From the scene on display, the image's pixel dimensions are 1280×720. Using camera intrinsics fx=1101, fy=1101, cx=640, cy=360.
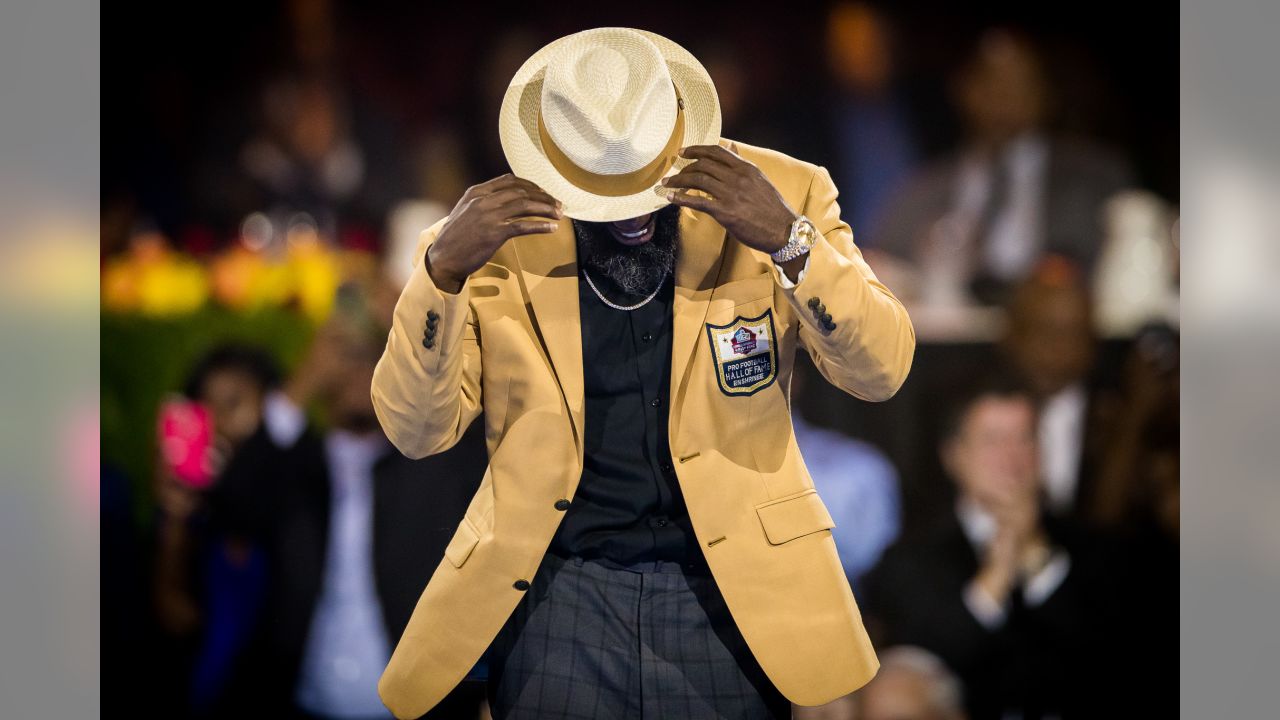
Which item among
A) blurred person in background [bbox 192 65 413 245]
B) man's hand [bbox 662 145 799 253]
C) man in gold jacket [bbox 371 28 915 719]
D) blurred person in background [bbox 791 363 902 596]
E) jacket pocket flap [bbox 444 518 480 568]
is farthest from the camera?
blurred person in background [bbox 192 65 413 245]

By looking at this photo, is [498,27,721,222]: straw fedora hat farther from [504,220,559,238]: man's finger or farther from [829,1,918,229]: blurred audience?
[829,1,918,229]: blurred audience

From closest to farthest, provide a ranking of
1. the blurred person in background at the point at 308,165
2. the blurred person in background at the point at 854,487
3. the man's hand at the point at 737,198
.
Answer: the man's hand at the point at 737,198
the blurred person in background at the point at 854,487
the blurred person in background at the point at 308,165

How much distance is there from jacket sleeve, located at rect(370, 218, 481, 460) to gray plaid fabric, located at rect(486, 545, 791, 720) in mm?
350

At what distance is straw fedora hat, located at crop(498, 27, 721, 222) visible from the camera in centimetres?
195

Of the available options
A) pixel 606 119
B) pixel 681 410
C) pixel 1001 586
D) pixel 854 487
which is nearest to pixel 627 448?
pixel 681 410

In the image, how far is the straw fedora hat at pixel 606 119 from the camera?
195 cm

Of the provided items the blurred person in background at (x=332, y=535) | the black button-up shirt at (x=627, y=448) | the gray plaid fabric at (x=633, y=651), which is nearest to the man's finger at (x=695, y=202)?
the black button-up shirt at (x=627, y=448)

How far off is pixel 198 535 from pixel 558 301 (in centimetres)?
266

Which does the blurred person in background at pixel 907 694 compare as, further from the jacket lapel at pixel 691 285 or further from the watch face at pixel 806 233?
the watch face at pixel 806 233

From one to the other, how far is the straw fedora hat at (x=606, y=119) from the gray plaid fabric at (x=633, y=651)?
2.25ft

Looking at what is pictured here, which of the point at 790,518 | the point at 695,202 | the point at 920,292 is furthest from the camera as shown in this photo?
the point at 920,292

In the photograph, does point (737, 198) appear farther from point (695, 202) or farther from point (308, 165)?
point (308, 165)

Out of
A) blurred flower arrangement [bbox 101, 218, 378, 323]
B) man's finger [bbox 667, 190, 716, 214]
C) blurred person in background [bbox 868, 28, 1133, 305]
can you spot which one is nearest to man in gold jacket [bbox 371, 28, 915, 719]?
man's finger [bbox 667, 190, 716, 214]

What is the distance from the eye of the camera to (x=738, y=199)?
1.81 meters
